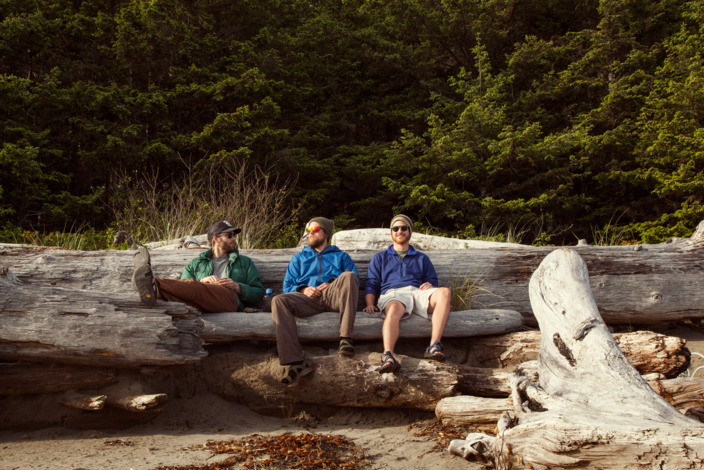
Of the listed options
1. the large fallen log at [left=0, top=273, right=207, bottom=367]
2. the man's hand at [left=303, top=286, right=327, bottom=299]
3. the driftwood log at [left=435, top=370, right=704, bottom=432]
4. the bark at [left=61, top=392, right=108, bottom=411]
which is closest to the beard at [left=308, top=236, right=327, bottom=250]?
the man's hand at [left=303, top=286, right=327, bottom=299]

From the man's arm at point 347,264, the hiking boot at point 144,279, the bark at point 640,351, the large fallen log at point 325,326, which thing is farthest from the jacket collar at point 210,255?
the bark at point 640,351

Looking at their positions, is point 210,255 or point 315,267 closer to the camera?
point 315,267

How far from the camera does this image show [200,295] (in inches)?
178

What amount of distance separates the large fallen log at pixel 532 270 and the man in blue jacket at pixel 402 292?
0.50 meters

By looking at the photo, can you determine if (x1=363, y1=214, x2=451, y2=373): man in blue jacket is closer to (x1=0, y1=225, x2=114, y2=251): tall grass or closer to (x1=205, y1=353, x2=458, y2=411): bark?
(x1=205, y1=353, x2=458, y2=411): bark

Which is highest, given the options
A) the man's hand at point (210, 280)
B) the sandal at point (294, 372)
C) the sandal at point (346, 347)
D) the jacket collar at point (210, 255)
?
the jacket collar at point (210, 255)

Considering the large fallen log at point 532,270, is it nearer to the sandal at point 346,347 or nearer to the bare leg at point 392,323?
the bare leg at point 392,323

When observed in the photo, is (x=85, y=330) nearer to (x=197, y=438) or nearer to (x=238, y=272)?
(x=197, y=438)

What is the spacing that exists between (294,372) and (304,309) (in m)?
0.63

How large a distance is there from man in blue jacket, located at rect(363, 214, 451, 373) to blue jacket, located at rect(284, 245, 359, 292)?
0.31 m

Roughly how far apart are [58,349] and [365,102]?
13205 millimetres

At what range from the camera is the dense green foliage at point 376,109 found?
11.0 m

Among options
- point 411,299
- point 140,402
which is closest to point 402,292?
point 411,299

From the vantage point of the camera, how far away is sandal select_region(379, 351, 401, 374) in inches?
159
